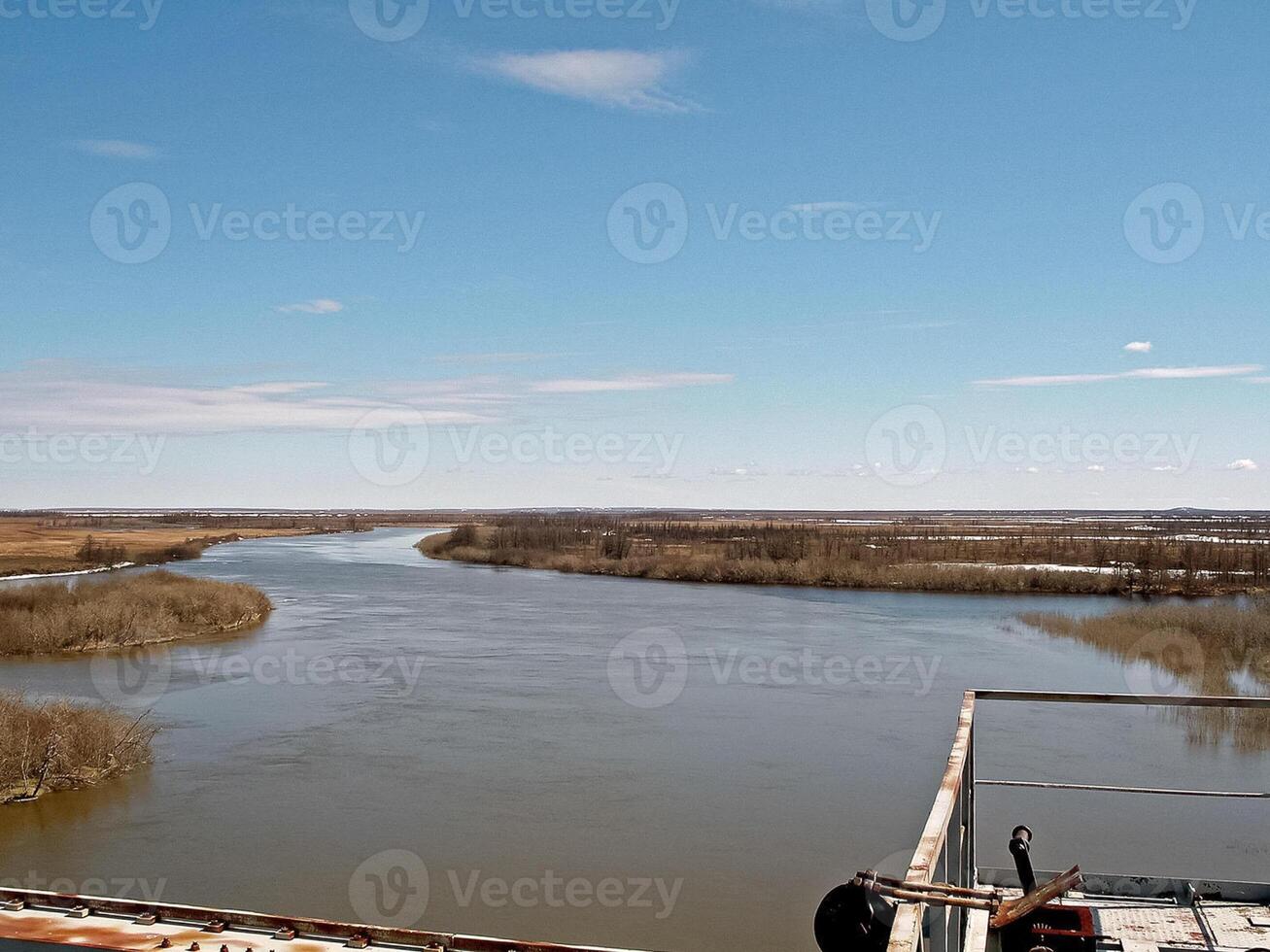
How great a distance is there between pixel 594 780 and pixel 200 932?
25.4 ft

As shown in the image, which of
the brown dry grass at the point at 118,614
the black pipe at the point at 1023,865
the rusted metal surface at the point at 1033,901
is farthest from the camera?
the brown dry grass at the point at 118,614

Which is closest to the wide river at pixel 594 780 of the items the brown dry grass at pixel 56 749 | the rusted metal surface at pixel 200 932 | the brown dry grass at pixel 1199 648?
the brown dry grass at pixel 56 749

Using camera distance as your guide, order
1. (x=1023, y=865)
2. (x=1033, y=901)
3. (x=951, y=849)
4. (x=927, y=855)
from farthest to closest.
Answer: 1. (x=951, y=849)
2. (x=1023, y=865)
3. (x=1033, y=901)
4. (x=927, y=855)

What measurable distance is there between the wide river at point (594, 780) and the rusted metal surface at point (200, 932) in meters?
3.22

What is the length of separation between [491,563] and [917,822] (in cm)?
4092

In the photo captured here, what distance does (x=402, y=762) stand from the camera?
1377cm

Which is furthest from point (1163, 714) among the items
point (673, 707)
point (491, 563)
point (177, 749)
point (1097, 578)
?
point (491, 563)

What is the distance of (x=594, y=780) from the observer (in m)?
13.1

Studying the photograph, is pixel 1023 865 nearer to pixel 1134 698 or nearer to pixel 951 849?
pixel 951 849

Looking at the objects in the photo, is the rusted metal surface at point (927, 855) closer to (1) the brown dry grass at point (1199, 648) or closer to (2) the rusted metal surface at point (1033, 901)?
(2) the rusted metal surface at point (1033, 901)

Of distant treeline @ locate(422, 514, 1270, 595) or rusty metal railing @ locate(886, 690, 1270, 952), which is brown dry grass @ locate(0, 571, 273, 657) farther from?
rusty metal railing @ locate(886, 690, 1270, 952)

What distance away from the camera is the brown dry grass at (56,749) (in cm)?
1216

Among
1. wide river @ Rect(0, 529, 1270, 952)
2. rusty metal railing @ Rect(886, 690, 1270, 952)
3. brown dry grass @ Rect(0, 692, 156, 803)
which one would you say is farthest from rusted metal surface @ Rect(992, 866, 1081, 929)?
brown dry grass @ Rect(0, 692, 156, 803)

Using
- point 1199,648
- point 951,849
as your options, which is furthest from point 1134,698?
point 1199,648
